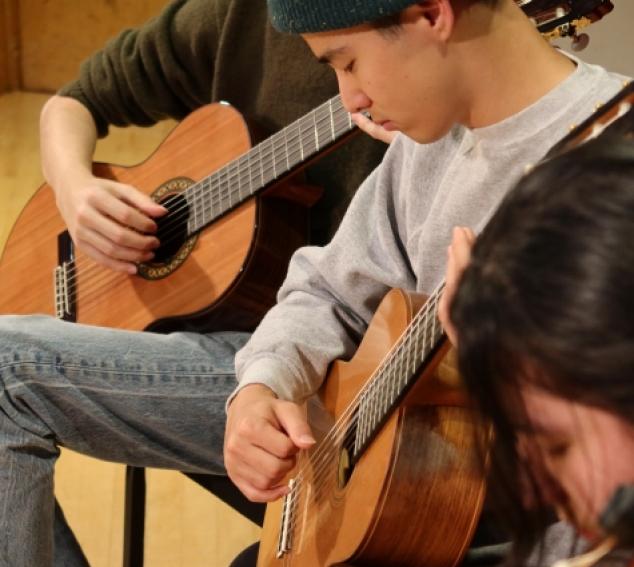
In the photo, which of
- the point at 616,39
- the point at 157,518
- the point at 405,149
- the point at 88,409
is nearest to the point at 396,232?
the point at 405,149

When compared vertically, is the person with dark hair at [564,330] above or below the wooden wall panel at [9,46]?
below

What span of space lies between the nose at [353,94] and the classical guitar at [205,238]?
0.29 m

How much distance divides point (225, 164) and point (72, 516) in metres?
0.76

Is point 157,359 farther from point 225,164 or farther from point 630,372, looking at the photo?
point 630,372

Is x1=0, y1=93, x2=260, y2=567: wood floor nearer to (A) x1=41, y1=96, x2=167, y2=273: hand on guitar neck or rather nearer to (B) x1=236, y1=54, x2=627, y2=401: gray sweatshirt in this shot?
(A) x1=41, y1=96, x2=167, y2=273: hand on guitar neck

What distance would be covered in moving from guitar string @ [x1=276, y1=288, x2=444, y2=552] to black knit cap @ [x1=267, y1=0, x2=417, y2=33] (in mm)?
258

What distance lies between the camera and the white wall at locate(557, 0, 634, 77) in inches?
71.1

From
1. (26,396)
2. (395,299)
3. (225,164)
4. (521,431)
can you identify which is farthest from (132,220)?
(521,431)

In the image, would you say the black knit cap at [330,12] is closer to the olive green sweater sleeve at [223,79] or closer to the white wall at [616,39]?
the olive green sweater sleeve at [223,79]

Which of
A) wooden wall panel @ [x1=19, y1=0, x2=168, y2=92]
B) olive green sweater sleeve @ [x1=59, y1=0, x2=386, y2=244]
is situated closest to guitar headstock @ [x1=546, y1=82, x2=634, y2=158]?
olive green sweater sleeve @ [x1=59, y1=0, x2=386, y2=244]

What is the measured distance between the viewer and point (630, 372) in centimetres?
57

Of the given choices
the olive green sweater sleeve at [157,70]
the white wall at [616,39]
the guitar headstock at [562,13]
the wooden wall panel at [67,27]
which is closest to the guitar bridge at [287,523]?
the guitar headstock at [562,13]

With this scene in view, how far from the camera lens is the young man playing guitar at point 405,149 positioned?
99 cm

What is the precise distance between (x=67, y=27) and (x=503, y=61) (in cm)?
272
